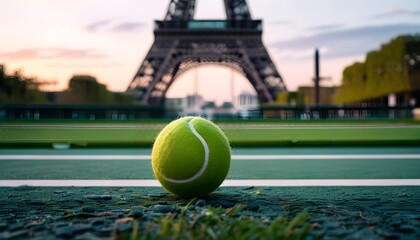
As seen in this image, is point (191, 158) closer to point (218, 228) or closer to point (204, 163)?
A: point (204, 163)

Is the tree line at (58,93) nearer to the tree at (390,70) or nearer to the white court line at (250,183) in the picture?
the tree at (390,70)

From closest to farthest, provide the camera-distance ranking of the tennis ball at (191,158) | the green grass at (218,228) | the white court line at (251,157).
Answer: the green grass at (218,228) → the tennis ball at (191,158) → the white court line at (251,157)

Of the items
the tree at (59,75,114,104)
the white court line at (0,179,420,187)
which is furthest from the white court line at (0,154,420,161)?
the tree at (59,75,114,104)

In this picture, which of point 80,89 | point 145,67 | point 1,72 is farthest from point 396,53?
point 1,72

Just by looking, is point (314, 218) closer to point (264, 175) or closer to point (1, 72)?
point (264, 175)

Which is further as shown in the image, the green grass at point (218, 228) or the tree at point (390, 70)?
the tree at point (390, 70)

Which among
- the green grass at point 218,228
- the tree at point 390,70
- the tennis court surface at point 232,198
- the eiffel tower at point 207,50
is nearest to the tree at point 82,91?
the eiffel tower at point 207,50

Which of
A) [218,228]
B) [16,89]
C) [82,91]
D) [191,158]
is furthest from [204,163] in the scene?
[82,91]

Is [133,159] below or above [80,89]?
below
